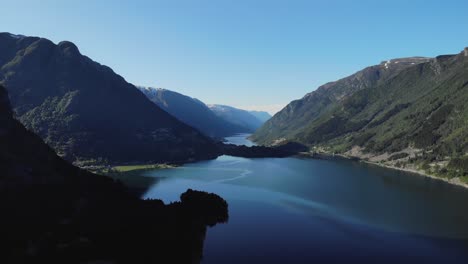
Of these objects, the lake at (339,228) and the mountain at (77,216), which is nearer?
the mountain at (77,216)

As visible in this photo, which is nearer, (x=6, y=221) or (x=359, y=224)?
(x=6, y=221)

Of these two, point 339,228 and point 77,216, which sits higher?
point 77,216

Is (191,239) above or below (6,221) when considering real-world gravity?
below

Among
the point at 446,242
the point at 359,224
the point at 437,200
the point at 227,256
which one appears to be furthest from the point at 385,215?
the point at 227,256

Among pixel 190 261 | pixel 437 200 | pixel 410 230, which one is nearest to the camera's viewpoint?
pixel 190 261

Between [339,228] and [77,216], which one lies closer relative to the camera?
[77,216]

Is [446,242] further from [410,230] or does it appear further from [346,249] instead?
[346,249]

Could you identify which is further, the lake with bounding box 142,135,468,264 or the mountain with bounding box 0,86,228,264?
the lake with bounding box 142,135,468,264

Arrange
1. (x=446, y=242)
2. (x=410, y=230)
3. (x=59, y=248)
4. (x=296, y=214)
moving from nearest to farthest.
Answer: (x=59, y=248), (x=446, y=242), (x=410, y=230), (x=296, y=214)
